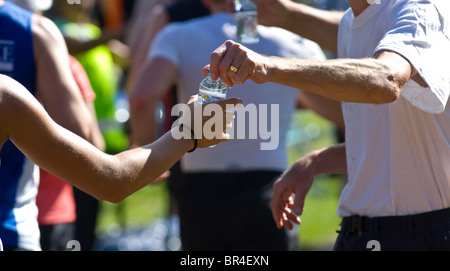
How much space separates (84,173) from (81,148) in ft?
0.24

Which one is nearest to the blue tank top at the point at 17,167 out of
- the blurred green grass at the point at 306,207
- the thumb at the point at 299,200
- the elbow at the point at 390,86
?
the thumb at the point at 299,200

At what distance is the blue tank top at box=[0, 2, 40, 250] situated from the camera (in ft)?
9.52

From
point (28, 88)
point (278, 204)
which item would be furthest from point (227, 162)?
point (28, 88)

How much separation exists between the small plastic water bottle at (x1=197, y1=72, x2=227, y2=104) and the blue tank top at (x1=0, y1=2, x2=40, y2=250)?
36.8 inches

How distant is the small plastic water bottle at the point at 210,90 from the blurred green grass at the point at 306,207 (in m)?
4.06

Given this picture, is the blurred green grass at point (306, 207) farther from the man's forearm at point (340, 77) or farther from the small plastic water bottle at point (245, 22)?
the man's forearm at point (340, 77)

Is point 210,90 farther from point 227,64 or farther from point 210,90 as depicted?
point 227,64

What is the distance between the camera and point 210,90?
242cm

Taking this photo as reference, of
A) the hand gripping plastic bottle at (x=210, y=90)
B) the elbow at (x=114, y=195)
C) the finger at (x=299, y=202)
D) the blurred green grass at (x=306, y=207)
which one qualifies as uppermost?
the blurred green grass at (x=306, y=207)

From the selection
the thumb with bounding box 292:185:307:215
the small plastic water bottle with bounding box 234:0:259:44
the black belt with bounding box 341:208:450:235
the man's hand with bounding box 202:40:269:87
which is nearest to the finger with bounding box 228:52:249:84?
the man's hand with bounding box 202:40:269:87

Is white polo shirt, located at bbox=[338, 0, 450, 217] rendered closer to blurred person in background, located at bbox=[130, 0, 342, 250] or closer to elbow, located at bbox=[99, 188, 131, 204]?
elbow, located at bbox=[99, 188, 131, 204]

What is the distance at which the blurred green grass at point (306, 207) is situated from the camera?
7.04m

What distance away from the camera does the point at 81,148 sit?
219 cm
